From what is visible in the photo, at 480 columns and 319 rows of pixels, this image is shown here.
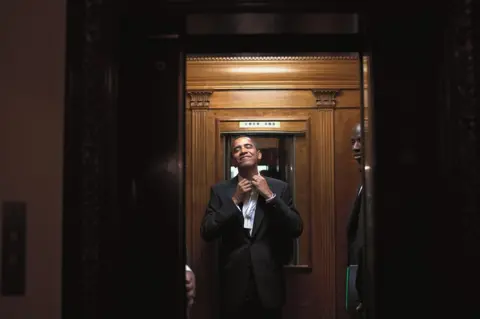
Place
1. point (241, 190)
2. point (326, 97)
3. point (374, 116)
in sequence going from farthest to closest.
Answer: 1. point (326, 97)
2. point (241, 190)
3. point (374, 116)

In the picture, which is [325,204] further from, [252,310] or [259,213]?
[252,310]

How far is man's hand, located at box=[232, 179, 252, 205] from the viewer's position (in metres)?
2.69

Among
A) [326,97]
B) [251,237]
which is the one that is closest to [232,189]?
[251,237]

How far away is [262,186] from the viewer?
8.73 ft

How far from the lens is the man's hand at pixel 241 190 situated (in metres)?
2.69

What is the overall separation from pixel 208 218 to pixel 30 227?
1.43 meters

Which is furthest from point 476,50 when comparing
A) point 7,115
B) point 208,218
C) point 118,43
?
point 208,218

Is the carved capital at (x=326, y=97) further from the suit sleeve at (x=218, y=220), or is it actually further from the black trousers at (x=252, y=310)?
the black trousers at (x=252, y=310)

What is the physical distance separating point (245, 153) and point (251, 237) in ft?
1.50

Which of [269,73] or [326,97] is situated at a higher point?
[269,73]

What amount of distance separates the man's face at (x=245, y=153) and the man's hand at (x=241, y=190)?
0.41 feet

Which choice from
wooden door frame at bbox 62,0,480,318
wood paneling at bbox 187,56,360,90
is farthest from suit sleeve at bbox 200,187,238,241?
wooden door frame at bbox 62,0,480,318

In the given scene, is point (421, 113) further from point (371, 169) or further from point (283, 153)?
point (283, 153)

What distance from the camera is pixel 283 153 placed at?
9.95ft
